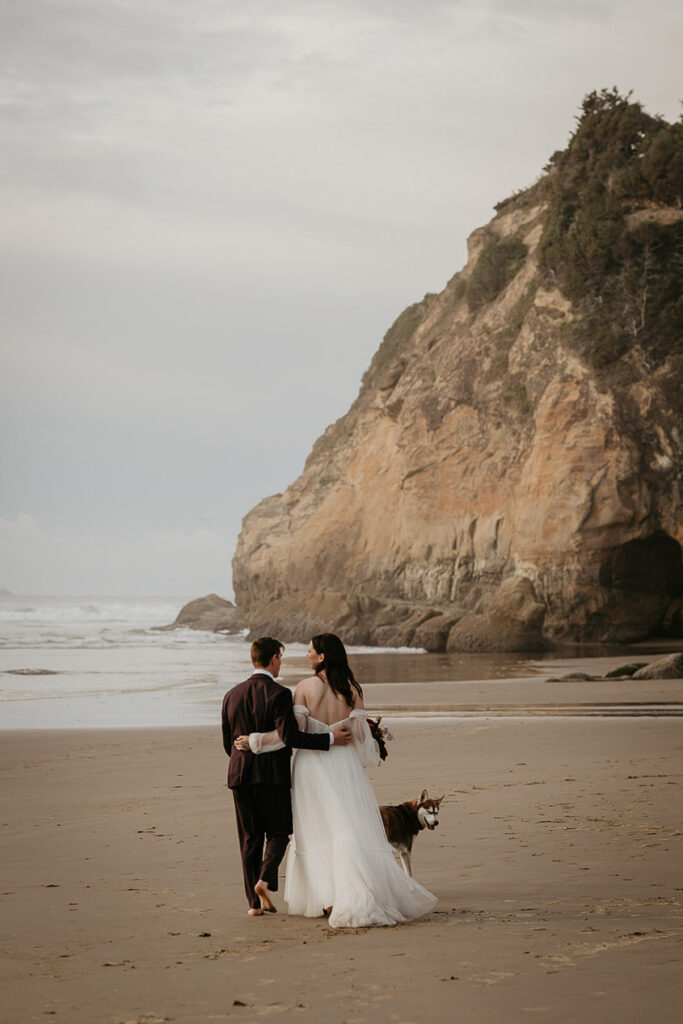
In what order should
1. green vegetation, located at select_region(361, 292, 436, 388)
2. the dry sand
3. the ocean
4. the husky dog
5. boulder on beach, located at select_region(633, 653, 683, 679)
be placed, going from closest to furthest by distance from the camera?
the dry sand, the husky dog, the ocean, boulder on beach, located at select_region(633, 653, 683, 679), green vegetation, located at select_region(361, 292, 436, 388)

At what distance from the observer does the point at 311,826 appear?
5.52m

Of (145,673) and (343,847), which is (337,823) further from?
(145,673)

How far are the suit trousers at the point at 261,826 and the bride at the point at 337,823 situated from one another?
89 mm

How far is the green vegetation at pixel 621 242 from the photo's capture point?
33188mm

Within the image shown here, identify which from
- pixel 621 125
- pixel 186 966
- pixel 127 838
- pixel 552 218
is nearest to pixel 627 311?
pixel 552 218

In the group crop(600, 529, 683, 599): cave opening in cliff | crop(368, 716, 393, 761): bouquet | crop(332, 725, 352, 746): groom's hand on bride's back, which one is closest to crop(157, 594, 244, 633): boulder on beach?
crop(600, 529, 683, 599): cave opening in cliff

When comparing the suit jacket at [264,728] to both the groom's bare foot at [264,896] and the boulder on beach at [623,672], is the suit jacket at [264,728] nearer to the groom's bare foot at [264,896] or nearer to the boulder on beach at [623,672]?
the groom's bare foot at [264,896]

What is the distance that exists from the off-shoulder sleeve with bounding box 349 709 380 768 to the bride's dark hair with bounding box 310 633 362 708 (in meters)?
0.08

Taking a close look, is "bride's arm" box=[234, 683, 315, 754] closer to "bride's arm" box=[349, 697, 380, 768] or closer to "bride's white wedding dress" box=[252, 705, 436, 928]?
"bride's white wedding dress" box=[252, 705, 436, 928]

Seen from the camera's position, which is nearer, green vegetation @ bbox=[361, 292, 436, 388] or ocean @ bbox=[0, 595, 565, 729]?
ocean @ bbox=[0, 595, 565, 729]

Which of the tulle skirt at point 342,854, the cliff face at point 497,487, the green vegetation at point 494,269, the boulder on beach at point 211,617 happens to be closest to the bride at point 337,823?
the tulle skirt at point 342,854

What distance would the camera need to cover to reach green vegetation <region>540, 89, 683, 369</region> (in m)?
33.2

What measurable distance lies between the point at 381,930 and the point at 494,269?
3978cm

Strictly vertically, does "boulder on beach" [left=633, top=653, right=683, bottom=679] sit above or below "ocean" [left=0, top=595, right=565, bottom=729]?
above
